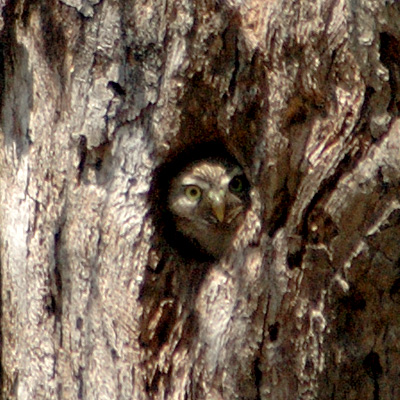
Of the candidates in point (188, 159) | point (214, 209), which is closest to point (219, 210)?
point (214, 209)

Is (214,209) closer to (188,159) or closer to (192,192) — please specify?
(192,192)

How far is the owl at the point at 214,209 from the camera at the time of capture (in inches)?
85.4

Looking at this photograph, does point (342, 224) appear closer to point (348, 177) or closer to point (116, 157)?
A: point (348, 177)

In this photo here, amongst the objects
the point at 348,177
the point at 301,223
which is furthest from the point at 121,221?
the point at 348,177

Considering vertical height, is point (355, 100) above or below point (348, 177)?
above

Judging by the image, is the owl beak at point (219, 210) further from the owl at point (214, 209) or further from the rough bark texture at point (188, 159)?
the rough bark texture at point (188, 159)

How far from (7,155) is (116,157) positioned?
0.34m

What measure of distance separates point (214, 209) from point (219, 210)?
21 mm

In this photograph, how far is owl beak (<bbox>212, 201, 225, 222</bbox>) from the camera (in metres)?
2.21

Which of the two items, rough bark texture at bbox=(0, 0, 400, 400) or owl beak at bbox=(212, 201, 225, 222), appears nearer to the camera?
rough bark texture at bbox=(0, 0, 400, 400)

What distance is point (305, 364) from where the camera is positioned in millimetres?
2047

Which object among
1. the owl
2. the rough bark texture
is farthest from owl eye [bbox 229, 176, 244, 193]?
the rough bark texture

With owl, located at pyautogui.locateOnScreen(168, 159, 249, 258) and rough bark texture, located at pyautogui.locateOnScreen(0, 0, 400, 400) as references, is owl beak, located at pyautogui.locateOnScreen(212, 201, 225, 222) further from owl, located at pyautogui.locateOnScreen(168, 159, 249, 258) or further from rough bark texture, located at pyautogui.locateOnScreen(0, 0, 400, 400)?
rough bark texture, located at pyautogui.locateOnScreen(0, 0, 400, 400)

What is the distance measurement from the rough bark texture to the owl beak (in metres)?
0.13
